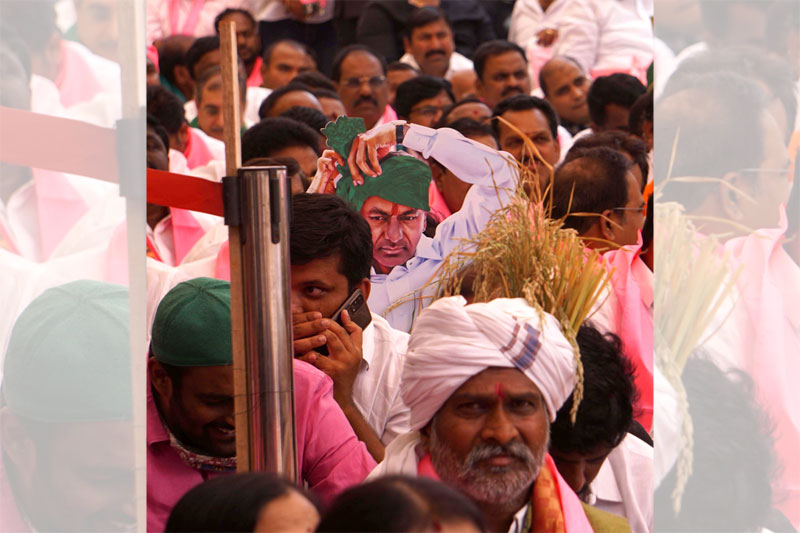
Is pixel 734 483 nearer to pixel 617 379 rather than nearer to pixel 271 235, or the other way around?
pixel 617 379

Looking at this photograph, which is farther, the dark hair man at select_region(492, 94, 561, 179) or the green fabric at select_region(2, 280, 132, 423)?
the dark hair man at select_region(492, 94, 561, 179)

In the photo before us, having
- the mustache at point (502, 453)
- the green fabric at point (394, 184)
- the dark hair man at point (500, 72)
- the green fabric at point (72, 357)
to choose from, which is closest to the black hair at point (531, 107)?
the dark hair man at point (500, 72)

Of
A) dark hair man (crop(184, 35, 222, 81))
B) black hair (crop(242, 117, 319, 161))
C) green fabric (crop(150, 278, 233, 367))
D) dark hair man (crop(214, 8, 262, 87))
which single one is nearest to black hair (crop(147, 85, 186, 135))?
dark hair man (crop(184, 35, 222, 81))

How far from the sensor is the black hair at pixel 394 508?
1603mm

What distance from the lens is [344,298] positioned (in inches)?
118

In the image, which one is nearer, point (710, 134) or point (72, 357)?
point (72, 357)

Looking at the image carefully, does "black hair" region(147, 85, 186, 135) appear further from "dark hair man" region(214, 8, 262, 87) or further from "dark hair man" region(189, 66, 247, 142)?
"dark hair man" region(214, 8, 262, 87)

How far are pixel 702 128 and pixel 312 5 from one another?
6.41 metres

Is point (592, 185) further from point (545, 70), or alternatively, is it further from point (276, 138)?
point (545, 70)

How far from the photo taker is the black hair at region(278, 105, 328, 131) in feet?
17.0

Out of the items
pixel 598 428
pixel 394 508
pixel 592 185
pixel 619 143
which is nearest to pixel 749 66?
pixel 598 428

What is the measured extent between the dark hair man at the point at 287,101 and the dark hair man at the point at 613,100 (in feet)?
5.73

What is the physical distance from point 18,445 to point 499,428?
0.88m

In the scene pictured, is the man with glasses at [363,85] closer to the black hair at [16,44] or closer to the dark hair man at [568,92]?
the dark hair man at [568,92]
